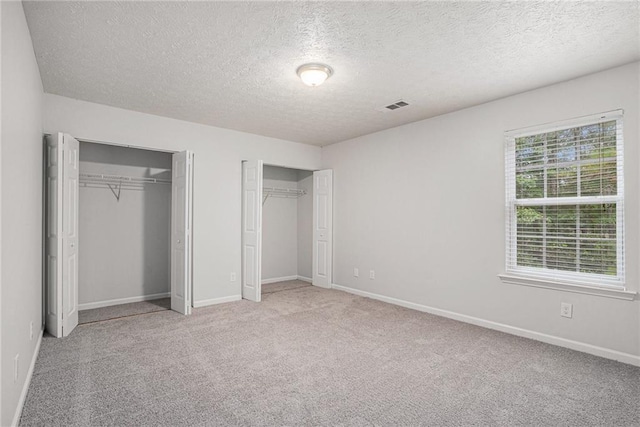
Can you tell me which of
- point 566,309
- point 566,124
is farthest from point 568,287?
point 566,124

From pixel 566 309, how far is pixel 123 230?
18.0ft

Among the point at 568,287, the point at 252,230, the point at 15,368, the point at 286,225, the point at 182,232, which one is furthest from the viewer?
the point at 286,225

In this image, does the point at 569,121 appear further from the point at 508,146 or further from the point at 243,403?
the point at 243,403

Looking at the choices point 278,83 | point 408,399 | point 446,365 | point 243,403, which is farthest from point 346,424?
point 278,83

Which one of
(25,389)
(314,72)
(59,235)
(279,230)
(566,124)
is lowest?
(25,389)

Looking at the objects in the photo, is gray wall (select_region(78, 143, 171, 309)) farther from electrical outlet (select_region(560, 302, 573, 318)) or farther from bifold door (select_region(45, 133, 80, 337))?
electrical outlet (select_region(560, 302, 573, 318))

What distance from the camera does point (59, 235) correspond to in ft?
11.4

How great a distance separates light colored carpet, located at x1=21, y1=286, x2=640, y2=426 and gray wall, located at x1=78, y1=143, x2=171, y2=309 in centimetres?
106

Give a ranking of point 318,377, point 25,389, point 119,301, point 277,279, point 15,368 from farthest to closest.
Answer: point 277,279 < point 119,301 < point 318,377 < point 25,389 < point 15,368

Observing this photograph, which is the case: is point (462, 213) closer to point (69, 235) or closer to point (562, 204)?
point (562, 204)

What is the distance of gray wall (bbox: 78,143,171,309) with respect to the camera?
4672 millimetres

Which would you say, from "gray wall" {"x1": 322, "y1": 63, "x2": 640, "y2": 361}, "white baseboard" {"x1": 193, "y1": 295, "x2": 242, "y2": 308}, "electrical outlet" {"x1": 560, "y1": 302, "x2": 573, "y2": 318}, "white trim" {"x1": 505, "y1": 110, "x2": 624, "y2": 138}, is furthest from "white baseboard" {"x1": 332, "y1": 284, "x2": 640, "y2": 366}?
"white baseboard" {"x1": 193, "y1": 295, "x2": 242, "y2": 308}

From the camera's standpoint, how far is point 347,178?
18.9 ft

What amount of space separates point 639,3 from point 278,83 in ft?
8.81
